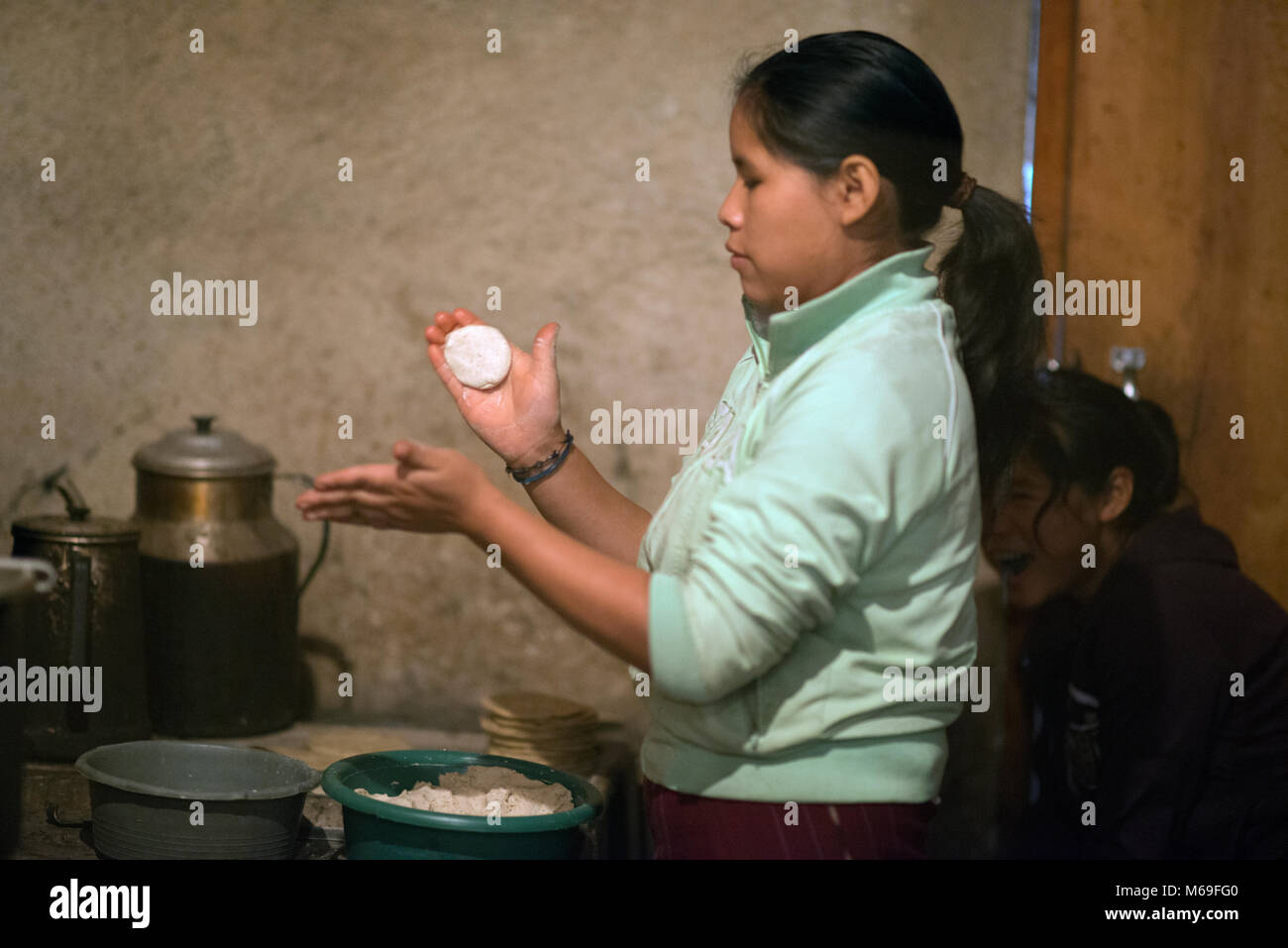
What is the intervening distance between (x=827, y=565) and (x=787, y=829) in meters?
0.40

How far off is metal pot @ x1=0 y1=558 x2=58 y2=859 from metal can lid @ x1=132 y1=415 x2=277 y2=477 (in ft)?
4.70

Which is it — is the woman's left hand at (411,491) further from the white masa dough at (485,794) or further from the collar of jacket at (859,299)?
the white masa dough at (485,794)

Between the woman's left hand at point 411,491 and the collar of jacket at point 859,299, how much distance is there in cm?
47

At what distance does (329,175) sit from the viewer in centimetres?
359

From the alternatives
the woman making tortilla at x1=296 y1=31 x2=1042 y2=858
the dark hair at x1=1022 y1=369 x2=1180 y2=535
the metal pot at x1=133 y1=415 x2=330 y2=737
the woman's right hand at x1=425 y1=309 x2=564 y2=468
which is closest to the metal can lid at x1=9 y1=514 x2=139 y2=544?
the metal pot at x1=133 y1=415 x2=330 y2=737

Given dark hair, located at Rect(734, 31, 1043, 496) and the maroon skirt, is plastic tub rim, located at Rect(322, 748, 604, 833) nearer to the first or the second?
the maroon skirt

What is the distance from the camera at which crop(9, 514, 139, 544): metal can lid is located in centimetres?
286

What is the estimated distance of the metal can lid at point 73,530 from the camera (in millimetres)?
2857

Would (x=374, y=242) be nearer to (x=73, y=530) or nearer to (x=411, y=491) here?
(x=73, y=530)

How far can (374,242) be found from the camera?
3.57m

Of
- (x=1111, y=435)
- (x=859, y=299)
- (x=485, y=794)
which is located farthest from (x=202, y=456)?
(x=1111, y=435)

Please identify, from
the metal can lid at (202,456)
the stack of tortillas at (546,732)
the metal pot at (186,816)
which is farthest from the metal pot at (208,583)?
the metal pot at (186,816)
